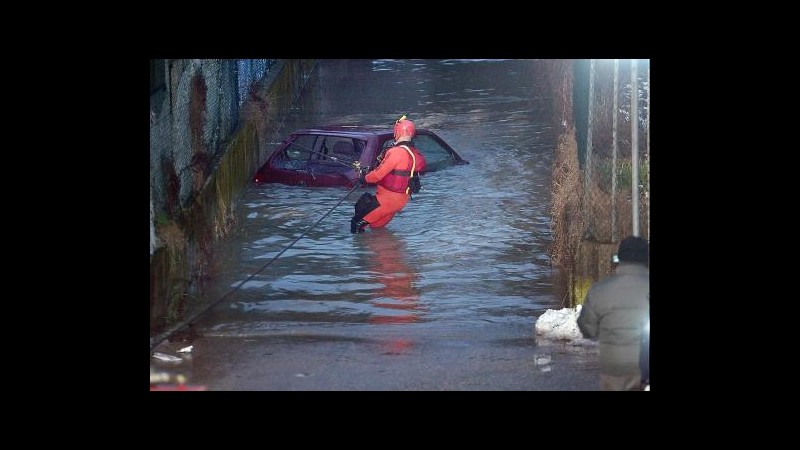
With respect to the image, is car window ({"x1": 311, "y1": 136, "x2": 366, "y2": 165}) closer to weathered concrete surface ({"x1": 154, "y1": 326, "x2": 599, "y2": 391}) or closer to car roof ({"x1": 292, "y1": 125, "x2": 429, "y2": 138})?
car roof ({"x1": 292, "y1": 125, "x2": 429, "y2": 138})

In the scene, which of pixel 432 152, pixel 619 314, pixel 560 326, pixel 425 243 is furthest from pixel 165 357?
pixel 432 152

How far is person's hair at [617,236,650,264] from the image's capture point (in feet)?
30.6

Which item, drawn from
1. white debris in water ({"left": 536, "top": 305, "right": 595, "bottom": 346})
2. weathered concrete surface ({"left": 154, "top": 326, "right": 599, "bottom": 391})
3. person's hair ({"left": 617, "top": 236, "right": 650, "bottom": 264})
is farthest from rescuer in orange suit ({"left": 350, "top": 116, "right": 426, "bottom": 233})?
person's hair ({"left": 617, "top": 236, "right": 650, "bottom": 264})

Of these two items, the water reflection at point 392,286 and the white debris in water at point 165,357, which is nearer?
the white debris in water at point 165,357

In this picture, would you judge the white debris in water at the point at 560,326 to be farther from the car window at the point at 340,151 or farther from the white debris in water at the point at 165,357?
the car window at the point at 340,151

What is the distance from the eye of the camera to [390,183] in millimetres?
16656

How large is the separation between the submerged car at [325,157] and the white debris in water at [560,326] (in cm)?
588

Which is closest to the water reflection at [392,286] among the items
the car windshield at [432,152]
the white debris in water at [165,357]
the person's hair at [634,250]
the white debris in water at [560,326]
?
the white debris in water at [560,326]

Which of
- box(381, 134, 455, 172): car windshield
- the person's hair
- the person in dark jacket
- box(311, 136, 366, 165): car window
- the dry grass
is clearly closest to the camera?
the person in dark jacket

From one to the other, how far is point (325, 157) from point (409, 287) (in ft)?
15.6

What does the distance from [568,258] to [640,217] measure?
1.43m

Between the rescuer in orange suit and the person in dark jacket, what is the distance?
712 cm

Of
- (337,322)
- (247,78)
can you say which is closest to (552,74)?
(247,78)

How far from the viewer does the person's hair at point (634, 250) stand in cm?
931
